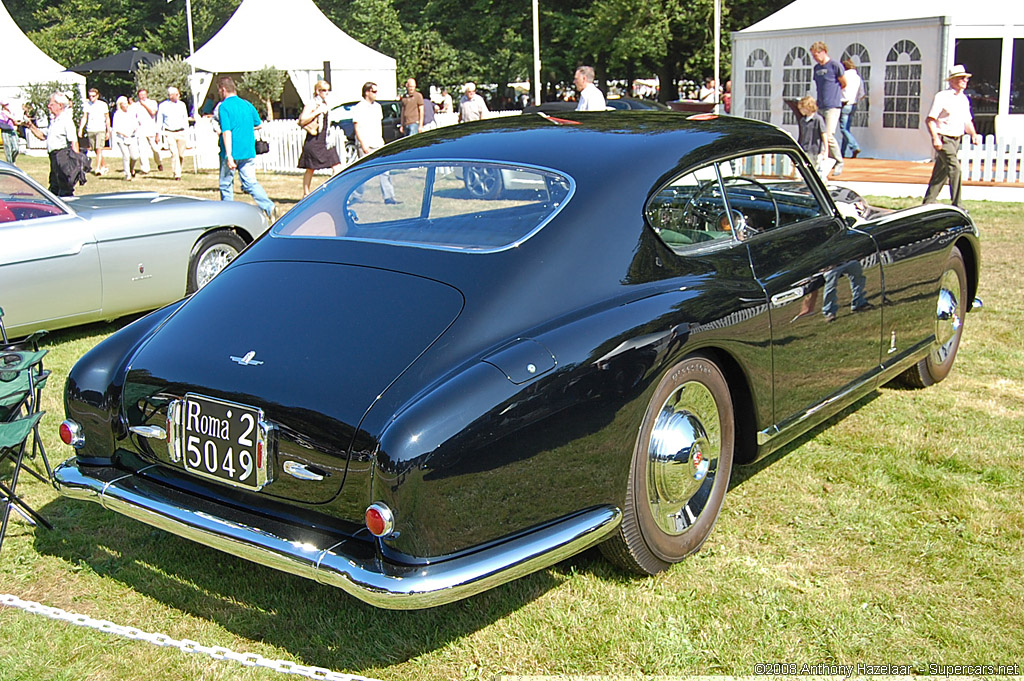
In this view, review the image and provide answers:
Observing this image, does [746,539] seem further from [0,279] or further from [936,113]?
[936,113]

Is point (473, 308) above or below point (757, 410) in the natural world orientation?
above

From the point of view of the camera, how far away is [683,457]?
3600mm

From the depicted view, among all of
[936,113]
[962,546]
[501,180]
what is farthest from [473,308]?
[936,113]

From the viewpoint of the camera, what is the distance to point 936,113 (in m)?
11.1

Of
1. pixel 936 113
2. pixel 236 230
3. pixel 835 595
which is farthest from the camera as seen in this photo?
pixel 936 113

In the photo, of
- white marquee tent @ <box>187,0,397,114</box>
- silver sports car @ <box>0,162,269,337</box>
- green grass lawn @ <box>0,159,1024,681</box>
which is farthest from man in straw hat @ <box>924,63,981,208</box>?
white marquee tent @ <box>187,0,397,114</box>

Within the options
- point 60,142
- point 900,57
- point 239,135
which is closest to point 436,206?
point 239,135

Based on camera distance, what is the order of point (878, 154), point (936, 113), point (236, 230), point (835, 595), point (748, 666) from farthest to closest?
point (878, 154) < point (936, 113) < point (236, 230) < point (835, 595) < point (748, 666)

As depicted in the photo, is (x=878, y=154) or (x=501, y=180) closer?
(x=501, y=180)

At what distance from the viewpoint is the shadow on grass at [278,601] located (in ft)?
10.7

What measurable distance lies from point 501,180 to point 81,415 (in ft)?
5.95

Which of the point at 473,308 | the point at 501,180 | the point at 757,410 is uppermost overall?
the point at 501,180

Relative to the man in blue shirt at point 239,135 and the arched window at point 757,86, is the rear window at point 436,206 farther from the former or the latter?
the arched window at point 757,86

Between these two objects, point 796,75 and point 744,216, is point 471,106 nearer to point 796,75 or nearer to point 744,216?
point 796,75
